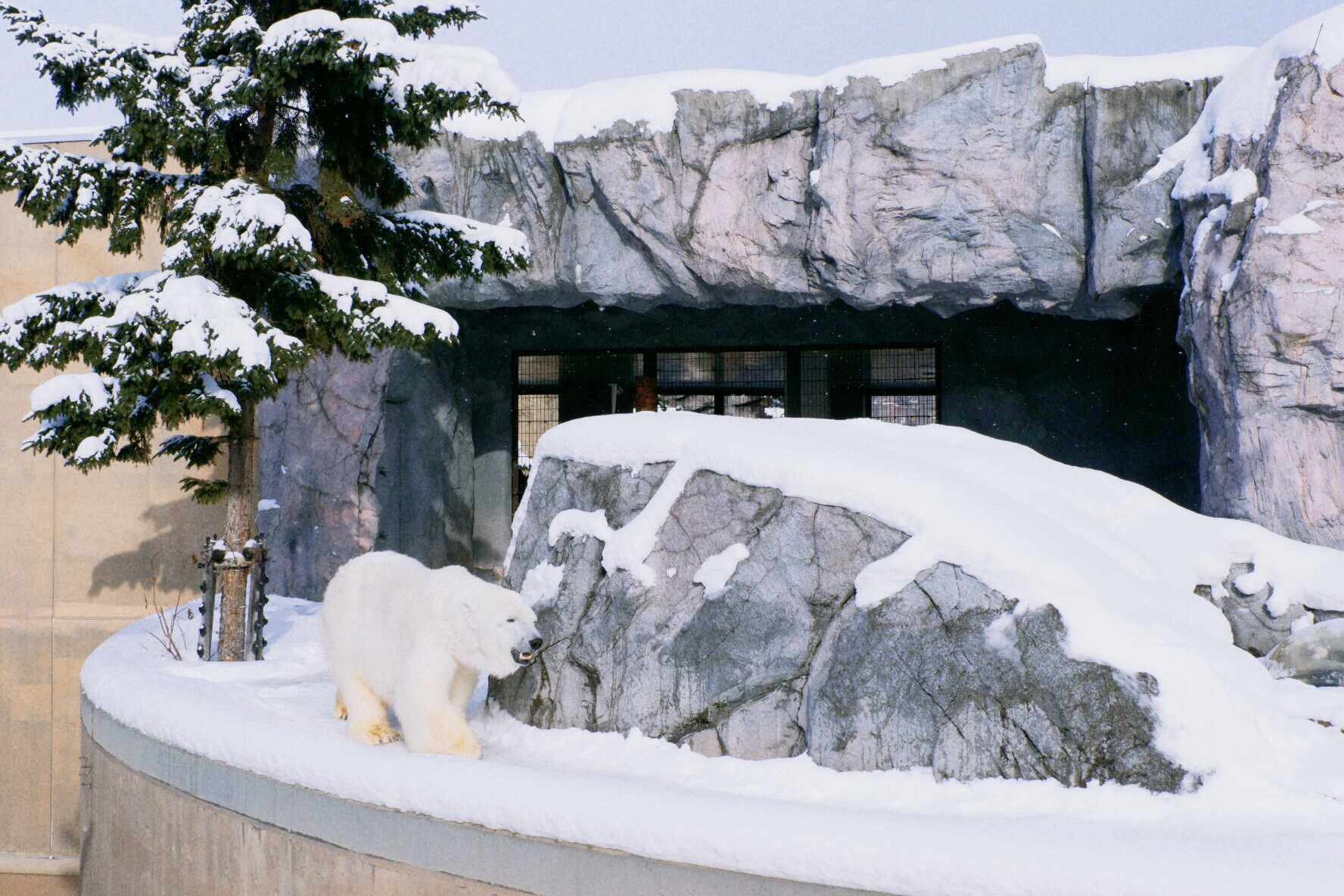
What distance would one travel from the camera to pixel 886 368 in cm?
1075

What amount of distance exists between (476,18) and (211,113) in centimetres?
141

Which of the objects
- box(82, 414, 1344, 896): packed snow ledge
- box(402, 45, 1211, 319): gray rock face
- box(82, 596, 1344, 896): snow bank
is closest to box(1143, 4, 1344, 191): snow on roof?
box(402, 45, 1211, 319): gray rock face

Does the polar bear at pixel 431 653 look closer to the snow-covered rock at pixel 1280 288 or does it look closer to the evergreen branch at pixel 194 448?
the evergreen branch at pixel 194 448

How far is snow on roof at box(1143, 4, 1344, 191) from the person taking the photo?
6.32 m

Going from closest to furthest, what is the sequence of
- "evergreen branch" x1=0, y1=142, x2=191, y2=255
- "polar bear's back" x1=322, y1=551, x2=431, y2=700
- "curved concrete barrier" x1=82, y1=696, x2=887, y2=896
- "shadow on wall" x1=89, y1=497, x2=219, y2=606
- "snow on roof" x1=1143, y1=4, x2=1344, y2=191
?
"curved concrete barrier" x1=82, y1=696, x2=887, y2=896, "polar bear's back" x1=322, y1=551, x2=431, y2=700, "evergreen branch" x1=0, y1=142, x2=191, y2=255, "snow on roof" x1=1143, y1=4, x2=1344, y2=191, "shadow on wall" x1=89, y1=497, x2=219, y2=606

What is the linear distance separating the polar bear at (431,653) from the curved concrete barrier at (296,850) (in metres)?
0.33

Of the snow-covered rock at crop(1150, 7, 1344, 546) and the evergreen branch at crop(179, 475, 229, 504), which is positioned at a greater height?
the snow-covered rock at crop(1150, 7, 1344, 546)

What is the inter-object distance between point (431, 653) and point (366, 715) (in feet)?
1.71

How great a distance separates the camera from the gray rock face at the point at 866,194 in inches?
300

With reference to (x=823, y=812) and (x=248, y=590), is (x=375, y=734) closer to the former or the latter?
(x=823, y=812)

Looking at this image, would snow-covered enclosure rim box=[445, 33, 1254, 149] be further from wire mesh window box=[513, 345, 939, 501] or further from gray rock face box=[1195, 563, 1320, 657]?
gray rock face box=[1195, 563, 1320, 657]

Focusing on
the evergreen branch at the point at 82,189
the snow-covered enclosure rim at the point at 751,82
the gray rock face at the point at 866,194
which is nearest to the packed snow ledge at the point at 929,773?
the evergreen branch at the point at 82,189

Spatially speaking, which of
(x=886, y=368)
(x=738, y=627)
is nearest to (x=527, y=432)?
(x=886, y=368)

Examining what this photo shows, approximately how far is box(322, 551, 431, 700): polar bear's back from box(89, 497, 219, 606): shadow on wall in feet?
24.6
